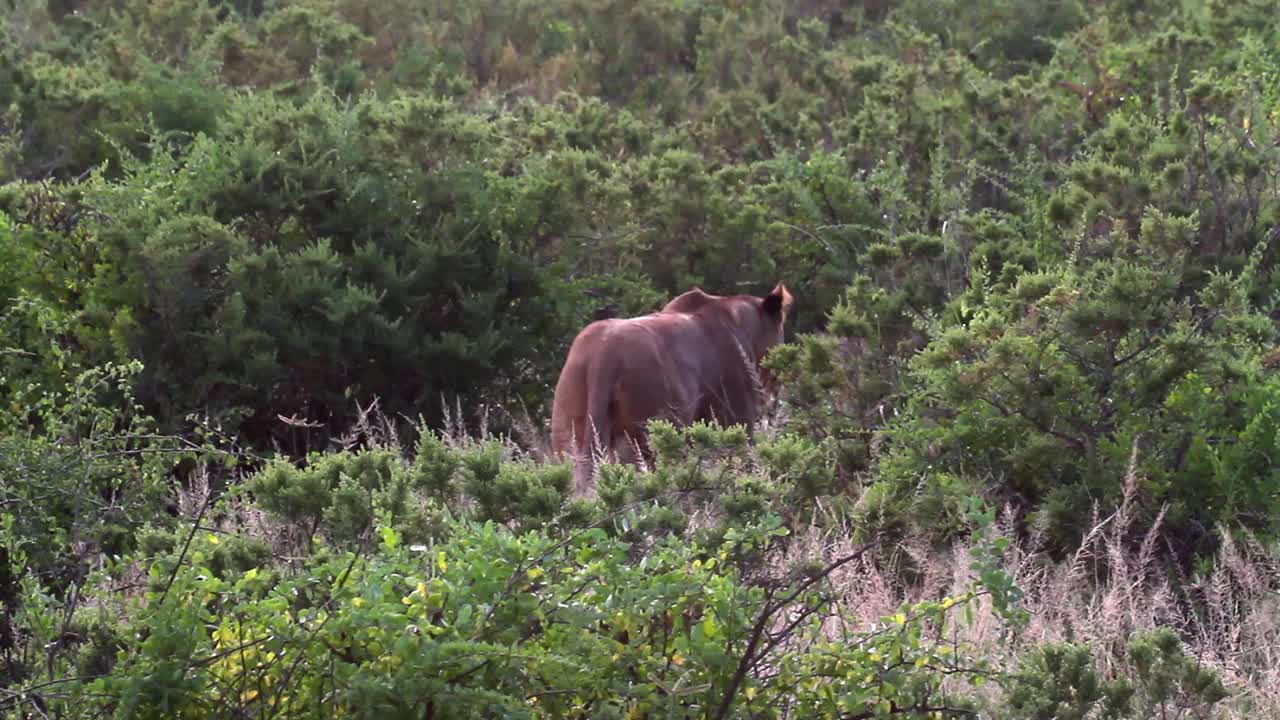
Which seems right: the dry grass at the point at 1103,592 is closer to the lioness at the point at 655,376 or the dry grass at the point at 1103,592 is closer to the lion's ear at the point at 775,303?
the lioness at the point at 655,376

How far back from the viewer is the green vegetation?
155 inches

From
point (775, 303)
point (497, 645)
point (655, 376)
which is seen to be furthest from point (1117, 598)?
point (775, 303)

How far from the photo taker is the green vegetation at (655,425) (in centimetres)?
393

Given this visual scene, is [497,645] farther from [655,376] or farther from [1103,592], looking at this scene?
[655,376]

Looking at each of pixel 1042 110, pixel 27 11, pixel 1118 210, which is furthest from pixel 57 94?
pixel 1118 210

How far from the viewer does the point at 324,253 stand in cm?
937

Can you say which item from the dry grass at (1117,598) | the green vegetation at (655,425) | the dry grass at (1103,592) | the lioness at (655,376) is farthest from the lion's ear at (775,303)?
the dry grass at (1117,598)

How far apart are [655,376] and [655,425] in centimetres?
169

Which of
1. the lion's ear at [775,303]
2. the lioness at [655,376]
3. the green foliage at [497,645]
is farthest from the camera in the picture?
the lion's ear at [775,303]

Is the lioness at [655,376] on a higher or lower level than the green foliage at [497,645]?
lower

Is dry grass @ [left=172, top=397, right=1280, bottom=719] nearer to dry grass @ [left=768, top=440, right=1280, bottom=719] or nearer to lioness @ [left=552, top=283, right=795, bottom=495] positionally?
dry grass @ [left=768, top=440, right=1280, bottom=719]

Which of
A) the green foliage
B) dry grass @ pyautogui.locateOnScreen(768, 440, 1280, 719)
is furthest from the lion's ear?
the green foliage

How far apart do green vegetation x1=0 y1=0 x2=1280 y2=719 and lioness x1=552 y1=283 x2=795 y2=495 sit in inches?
17.8

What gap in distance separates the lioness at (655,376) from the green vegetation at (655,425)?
17.8 inches
